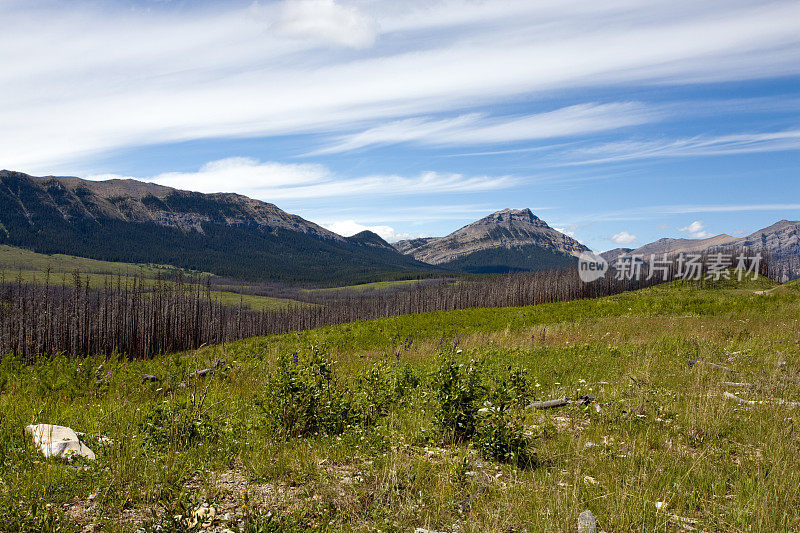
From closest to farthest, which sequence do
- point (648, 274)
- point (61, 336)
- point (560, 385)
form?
point (560, 385), point (61, 336), point (648, 274)

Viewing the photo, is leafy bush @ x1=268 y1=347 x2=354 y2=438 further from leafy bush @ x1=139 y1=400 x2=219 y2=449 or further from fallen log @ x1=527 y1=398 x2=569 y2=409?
fallen log @ x1=527 y1=398 x2=569 y2=409

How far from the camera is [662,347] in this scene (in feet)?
46.0

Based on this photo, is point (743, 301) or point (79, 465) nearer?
point (79, 465)

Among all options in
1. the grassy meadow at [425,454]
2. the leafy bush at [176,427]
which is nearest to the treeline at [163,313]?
the leafy bush at [176,427]

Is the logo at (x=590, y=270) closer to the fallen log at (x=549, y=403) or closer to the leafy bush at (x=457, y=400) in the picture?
the fallen log at (x=549, y=403)

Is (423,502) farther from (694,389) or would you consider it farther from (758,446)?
(694,389)

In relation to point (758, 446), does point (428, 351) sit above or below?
below

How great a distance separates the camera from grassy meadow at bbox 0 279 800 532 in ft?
14.7

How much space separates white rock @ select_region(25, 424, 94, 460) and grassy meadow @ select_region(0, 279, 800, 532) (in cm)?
15

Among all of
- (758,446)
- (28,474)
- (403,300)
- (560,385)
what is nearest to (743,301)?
(560,385)

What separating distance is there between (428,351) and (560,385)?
9.09 meters

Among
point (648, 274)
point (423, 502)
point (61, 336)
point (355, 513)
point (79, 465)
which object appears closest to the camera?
point (355, 513)

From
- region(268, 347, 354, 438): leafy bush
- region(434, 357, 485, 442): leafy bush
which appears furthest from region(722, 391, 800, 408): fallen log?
region(268, 347, 354, 438): leafy bush

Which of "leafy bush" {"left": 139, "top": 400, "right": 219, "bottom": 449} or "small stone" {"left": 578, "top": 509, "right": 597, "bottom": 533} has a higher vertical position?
"small stone" {"left": 578, "top": 509, "right": 597, "bottom": 533}
